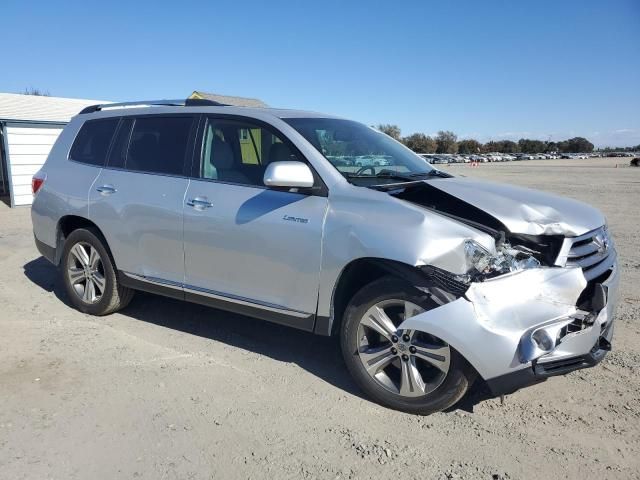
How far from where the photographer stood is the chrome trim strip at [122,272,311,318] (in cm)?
396

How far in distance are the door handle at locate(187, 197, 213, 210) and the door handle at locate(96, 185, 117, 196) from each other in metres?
1.02

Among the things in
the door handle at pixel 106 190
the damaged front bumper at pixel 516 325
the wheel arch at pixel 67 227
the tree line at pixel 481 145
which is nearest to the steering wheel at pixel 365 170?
the damaged front bumper at pixel 516 325

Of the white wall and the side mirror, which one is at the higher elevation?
the side mirror

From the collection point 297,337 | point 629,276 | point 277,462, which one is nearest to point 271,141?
point 297,337

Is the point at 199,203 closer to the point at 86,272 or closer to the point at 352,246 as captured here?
the point at 352,246

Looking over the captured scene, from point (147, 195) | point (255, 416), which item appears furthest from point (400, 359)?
point (147, 195)

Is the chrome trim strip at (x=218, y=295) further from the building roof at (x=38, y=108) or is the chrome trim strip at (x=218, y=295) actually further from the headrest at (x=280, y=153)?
the building roof at (x=38, y=108)

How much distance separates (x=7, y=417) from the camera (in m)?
3.43

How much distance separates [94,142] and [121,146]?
459 mm

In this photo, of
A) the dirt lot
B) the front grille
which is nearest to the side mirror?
the dirt lot

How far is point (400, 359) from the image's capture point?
3498mm

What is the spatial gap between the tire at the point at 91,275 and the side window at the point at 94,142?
725 millimetres

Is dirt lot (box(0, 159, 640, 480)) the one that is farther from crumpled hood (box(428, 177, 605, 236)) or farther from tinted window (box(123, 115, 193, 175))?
tinted window (box(123, 115, 193, 175))

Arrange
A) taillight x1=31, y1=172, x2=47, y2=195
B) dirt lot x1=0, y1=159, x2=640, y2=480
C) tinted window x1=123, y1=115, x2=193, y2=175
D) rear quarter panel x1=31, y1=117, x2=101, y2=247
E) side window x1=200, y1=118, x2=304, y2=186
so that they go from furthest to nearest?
taillight x1=31, y1=172, x2=47, y2=195 → rear quarter panel x1=31, y1=117, x2=101, y2=247 → tinted window x1=123, y1=115, x2=193, y2=175 → side window x1=200, y1=118, x2=304, y2=186 → dirt lot x1=0, y1=159, x2=640, y2=480
